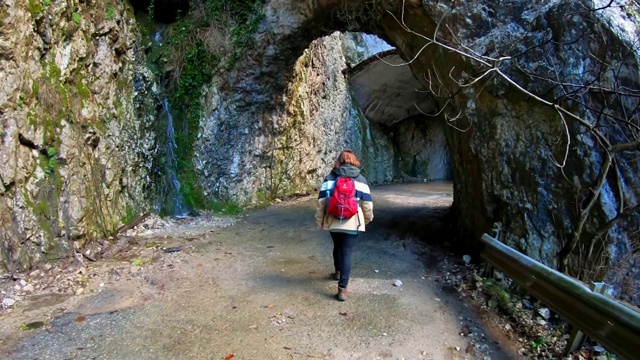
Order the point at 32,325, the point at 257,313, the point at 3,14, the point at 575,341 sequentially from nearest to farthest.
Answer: the point at 575,341
the point at 32,325
the point at 257,313
the point at 3,14

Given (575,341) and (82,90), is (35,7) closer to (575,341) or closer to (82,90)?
(82,90)

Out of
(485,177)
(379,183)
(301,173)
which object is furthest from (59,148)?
(379,183)

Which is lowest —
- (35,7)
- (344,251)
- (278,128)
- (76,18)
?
(344,251)

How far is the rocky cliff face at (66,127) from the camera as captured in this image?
15.0ft

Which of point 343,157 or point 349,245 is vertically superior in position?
point 343,157

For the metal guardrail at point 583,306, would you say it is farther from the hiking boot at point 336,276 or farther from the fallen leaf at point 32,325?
the fallen leaf at point 32,325

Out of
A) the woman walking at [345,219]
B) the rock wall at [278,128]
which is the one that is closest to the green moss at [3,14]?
the woman walking at [345,219]

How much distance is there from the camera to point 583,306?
2986mm

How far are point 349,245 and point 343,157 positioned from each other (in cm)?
93

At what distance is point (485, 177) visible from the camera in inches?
208

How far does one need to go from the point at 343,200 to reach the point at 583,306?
2163mm

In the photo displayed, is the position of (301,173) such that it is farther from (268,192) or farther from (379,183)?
(379,183)

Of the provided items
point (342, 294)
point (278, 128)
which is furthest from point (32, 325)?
point (278, 128)

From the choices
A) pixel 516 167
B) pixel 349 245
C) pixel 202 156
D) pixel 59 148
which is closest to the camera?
pixel 349 245
